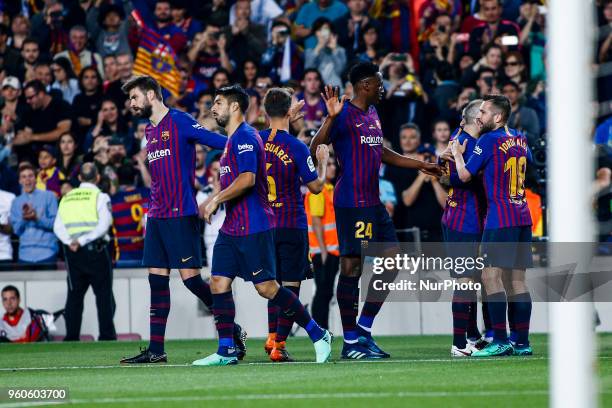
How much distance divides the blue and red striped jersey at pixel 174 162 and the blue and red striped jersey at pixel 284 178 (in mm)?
581

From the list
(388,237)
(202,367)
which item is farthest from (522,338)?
(202,367)

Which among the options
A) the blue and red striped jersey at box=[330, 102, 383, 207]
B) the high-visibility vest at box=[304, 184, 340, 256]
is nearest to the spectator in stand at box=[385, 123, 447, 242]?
the high-visibility vest at box=[304, 184, 340, 256]

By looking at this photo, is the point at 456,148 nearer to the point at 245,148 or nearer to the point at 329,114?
the point at 329,114

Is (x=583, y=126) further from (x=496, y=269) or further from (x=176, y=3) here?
(x=176, y=3)

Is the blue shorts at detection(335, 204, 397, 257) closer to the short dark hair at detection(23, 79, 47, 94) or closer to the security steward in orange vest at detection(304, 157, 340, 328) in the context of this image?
the security steward in orange vest at detection(304, 157, 340, 328)

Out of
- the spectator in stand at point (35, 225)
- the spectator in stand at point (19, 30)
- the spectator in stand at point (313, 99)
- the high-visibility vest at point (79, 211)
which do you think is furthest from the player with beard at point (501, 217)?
the spectator in stand at point (19, 30)

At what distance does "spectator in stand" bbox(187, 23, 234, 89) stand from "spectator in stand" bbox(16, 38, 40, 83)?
239 centimetres

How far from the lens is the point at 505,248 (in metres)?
11.0

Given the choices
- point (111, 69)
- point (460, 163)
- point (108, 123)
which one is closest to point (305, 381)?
point (460, 163)

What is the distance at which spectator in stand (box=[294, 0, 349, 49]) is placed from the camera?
1944 centimetres

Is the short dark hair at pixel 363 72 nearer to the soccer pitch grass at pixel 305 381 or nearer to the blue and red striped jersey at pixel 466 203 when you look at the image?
the blue and red striped jersey at pixel 466 203

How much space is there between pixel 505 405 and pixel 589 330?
1488 millimetres

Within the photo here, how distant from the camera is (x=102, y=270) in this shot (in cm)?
1572

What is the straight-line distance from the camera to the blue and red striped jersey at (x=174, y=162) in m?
10.8
